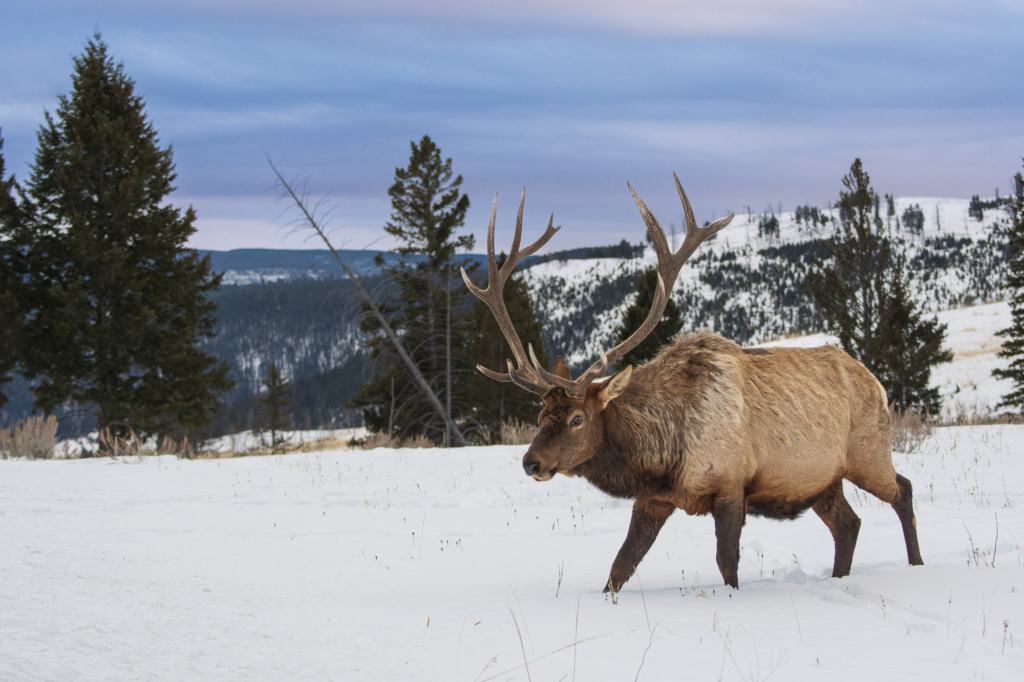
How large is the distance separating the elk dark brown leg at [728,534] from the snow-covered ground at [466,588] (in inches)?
5.2

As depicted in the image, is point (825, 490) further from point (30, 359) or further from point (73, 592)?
point (30, 359)

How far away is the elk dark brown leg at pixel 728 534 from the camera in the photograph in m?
4.73

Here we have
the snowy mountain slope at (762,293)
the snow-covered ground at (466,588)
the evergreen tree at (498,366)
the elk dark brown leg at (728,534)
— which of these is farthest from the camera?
the snowy mountain slope at (762,293)

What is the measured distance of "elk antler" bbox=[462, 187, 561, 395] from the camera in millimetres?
5293

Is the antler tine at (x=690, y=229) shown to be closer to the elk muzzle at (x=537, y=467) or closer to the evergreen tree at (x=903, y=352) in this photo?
the elk muzzle at (x=537, y=467)

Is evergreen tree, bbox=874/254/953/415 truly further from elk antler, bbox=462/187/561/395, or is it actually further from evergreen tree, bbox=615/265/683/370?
elk antler, bbox=462/187/561/395

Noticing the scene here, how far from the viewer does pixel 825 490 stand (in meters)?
5.59

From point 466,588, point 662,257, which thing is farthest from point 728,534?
point 662,257

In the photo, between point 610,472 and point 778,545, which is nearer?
point 610,472

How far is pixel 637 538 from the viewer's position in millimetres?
4973

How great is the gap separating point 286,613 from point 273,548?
2173mm

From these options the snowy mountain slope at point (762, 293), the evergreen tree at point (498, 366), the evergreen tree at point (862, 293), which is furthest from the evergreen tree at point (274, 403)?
the snowy mountain slope at point (762, 293)

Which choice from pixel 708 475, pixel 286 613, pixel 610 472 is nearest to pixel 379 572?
pixel 286 613

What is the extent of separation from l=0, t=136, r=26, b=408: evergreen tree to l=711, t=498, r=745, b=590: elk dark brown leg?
21683mm
